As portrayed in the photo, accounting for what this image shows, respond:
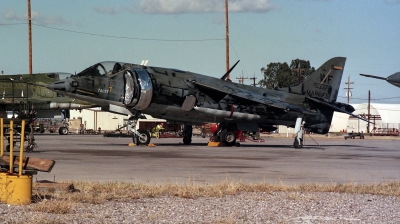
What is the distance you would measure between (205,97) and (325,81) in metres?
6.74

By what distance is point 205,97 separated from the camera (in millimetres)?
28469

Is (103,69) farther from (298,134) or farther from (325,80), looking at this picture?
(325,80)

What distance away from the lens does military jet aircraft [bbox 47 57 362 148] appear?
2642 cm

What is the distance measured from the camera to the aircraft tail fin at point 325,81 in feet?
105

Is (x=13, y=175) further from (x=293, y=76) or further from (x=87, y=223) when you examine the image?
(x=293, y=76)

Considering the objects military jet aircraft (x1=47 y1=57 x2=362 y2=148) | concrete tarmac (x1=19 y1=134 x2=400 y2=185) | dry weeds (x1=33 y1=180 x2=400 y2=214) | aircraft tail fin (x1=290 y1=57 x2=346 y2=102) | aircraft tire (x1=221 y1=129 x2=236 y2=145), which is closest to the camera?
dry weeds (x1=33 y1=180 x2=400 y2=214)

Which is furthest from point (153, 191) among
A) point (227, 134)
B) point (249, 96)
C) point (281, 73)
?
point (281, 73)

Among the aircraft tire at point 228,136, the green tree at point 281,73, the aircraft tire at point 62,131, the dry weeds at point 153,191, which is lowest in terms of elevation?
the dry weeds at point 153,191

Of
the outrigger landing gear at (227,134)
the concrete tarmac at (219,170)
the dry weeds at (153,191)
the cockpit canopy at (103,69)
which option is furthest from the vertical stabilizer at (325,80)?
the dry weeds at (153,191)

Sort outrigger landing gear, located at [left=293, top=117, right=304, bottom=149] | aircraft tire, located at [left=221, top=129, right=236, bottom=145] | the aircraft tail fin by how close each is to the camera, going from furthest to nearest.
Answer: the aircraft tail fin → aircraft tire, located at [left=221, top=129, right=236, bottom=145] → outrigger landing gear, located at [left=293, top=117, right=304, bottom=149]

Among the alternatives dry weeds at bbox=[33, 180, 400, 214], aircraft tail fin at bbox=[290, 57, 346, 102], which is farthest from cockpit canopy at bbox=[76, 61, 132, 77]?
dry weeds at bbox=[33, 180, 400, 214]

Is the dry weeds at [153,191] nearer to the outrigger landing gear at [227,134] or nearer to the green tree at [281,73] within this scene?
the outrigger landing gear at [227,134]

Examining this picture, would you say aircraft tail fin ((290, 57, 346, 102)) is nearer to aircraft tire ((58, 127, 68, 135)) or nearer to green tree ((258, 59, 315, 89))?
aircraft tire ((58, 127, 68, 135))

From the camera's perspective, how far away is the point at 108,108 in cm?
2797
